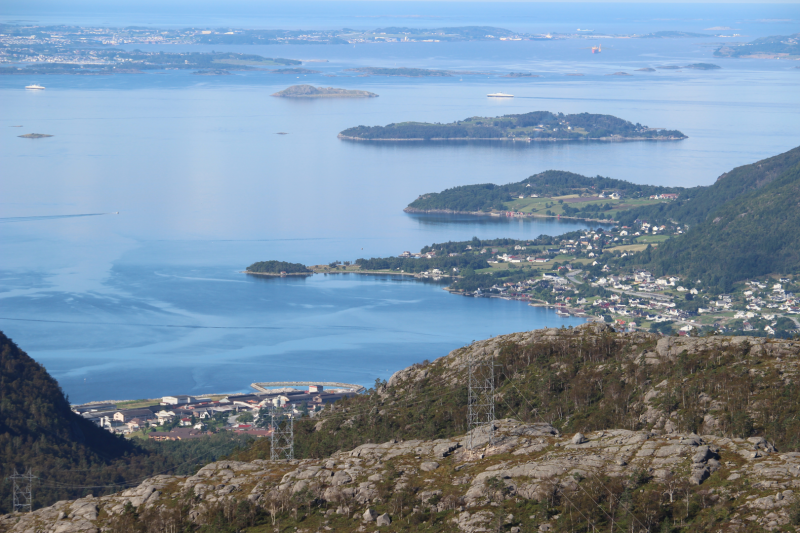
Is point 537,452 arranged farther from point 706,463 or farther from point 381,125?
point 381,125

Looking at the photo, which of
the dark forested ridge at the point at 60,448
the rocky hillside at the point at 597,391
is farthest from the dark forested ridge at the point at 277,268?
the rocky hillside at the point at 597,391

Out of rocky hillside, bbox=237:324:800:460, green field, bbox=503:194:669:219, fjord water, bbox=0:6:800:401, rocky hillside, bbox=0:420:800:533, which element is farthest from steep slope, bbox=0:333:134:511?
green field, bbox=503:194:669:219

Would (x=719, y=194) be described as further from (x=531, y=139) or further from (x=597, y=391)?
(x=597, y=391)

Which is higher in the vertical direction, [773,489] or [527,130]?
[527,130]

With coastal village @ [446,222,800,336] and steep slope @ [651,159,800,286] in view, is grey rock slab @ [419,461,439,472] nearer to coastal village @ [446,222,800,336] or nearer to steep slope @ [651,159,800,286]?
coastal village @ [446,222,800,336]

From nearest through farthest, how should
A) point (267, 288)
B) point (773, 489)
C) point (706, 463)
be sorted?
point (773, 489) < point (706, 463) < point (267, 288)

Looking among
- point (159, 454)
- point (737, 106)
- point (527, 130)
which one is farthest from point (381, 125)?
point (159, 454)
